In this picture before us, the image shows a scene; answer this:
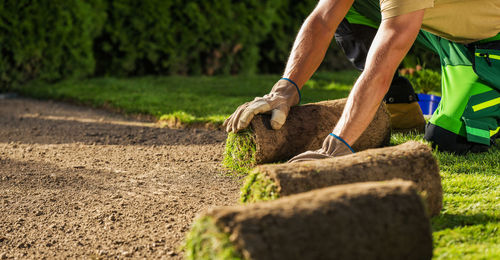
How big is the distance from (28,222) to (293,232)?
1.58 m

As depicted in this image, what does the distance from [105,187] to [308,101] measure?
1.96 metres

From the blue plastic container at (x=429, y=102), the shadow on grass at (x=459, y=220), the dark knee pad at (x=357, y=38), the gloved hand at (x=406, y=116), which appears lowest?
the blue plastic container at (x=429, y=102)

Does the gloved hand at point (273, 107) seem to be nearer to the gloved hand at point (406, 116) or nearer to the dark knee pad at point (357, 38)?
the dark knee pad at point (357, 38)

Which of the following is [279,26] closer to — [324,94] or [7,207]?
[324,94]

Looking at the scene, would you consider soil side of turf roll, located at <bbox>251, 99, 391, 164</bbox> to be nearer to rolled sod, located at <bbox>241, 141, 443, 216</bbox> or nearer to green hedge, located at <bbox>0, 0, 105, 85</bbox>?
rolled sod, located at <bbox>241, 141, 443, 216</bbox>

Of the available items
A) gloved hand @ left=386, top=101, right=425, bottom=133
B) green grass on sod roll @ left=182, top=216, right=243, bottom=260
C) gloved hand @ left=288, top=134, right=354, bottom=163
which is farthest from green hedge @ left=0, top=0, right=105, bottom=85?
green grass on sod roll @ left=182, top=216, right=243, bottom=260

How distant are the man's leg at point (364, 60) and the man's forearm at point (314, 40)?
1.98 feet


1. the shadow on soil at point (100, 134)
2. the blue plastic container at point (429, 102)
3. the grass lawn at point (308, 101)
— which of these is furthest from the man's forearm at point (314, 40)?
the blue plastic container at point (429, 102)

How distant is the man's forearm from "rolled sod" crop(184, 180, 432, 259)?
1495mm

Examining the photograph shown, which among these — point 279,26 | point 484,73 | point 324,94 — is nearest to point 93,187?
point 484,73

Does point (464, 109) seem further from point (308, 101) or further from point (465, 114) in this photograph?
point (308, 101)

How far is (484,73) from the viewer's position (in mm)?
3367

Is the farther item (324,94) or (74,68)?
(74,68)

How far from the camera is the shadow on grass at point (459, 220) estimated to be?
220 centimetres
